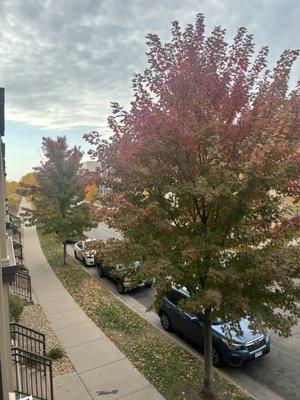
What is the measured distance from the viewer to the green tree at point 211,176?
235 inches

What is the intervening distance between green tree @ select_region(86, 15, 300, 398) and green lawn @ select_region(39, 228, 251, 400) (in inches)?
97.7

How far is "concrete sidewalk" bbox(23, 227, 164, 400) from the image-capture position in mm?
8180

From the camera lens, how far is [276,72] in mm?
6402

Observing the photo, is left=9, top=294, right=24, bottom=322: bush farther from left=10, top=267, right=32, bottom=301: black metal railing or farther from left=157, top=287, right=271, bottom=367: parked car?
left=157, top=287, right=271, bottom=367: parked car

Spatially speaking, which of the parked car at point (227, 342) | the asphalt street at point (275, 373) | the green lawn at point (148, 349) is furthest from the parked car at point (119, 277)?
the asphalt street at point (275, 373)

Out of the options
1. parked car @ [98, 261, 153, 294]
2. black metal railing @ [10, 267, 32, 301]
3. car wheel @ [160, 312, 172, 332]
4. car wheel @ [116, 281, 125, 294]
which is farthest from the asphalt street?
black metal railing @ [10, 267, 32, 301]

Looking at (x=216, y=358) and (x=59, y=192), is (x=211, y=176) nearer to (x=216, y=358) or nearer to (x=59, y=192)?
(x=216, y=358)

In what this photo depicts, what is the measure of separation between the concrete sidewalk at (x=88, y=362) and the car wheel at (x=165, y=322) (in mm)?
2019

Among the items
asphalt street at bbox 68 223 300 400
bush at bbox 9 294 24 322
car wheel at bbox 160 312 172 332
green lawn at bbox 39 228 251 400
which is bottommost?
asphalt street at bbox 68 223 300 400

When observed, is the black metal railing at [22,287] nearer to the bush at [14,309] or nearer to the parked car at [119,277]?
the parked car at [119,277]

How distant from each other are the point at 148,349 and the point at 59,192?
11.2 m

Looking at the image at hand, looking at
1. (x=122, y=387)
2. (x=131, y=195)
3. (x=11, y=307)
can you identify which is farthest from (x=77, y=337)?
(x=131, y=195)

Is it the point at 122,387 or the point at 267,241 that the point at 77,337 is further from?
the point at 267,241

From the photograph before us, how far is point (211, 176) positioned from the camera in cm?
606
